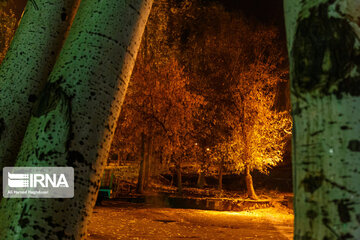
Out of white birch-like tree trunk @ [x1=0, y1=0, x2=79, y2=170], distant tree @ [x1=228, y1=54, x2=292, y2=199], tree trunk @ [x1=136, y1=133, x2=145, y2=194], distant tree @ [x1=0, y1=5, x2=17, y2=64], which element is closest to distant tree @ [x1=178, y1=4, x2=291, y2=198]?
distant tree @ [x1=228, y1=54, x2=292, y2=199]

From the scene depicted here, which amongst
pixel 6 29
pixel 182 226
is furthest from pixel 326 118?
pixel 6 29

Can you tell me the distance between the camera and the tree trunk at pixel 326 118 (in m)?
1.12

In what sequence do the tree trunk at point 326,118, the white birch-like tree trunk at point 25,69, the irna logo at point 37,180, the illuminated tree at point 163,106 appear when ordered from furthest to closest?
the illuminated tree at point 163,106, the white birch-like tree trunk at point 25,69, the irna logo at point 37,180, the tree trunk at point 326,118

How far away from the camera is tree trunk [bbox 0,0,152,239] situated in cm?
143

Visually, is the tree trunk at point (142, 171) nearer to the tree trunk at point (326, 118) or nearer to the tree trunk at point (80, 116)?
the tree trunk at point (80, 116)

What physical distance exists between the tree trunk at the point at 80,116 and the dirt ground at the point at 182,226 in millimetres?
6113

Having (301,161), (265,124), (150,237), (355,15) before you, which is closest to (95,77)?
(301,161)

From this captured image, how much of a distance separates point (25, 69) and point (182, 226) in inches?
375

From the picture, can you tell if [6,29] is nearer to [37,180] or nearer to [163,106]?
[163,106]

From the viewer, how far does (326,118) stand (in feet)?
3.86

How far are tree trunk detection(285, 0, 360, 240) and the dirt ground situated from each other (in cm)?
678

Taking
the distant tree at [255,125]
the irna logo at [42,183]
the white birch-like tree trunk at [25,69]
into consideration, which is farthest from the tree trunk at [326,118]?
the distant tree at [255,125]

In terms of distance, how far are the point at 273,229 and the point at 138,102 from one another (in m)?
11.0

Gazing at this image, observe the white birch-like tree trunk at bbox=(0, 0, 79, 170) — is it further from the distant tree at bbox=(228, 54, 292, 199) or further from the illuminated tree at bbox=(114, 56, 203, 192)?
the distant tree at bbox=(228, 54, 292, 199)
